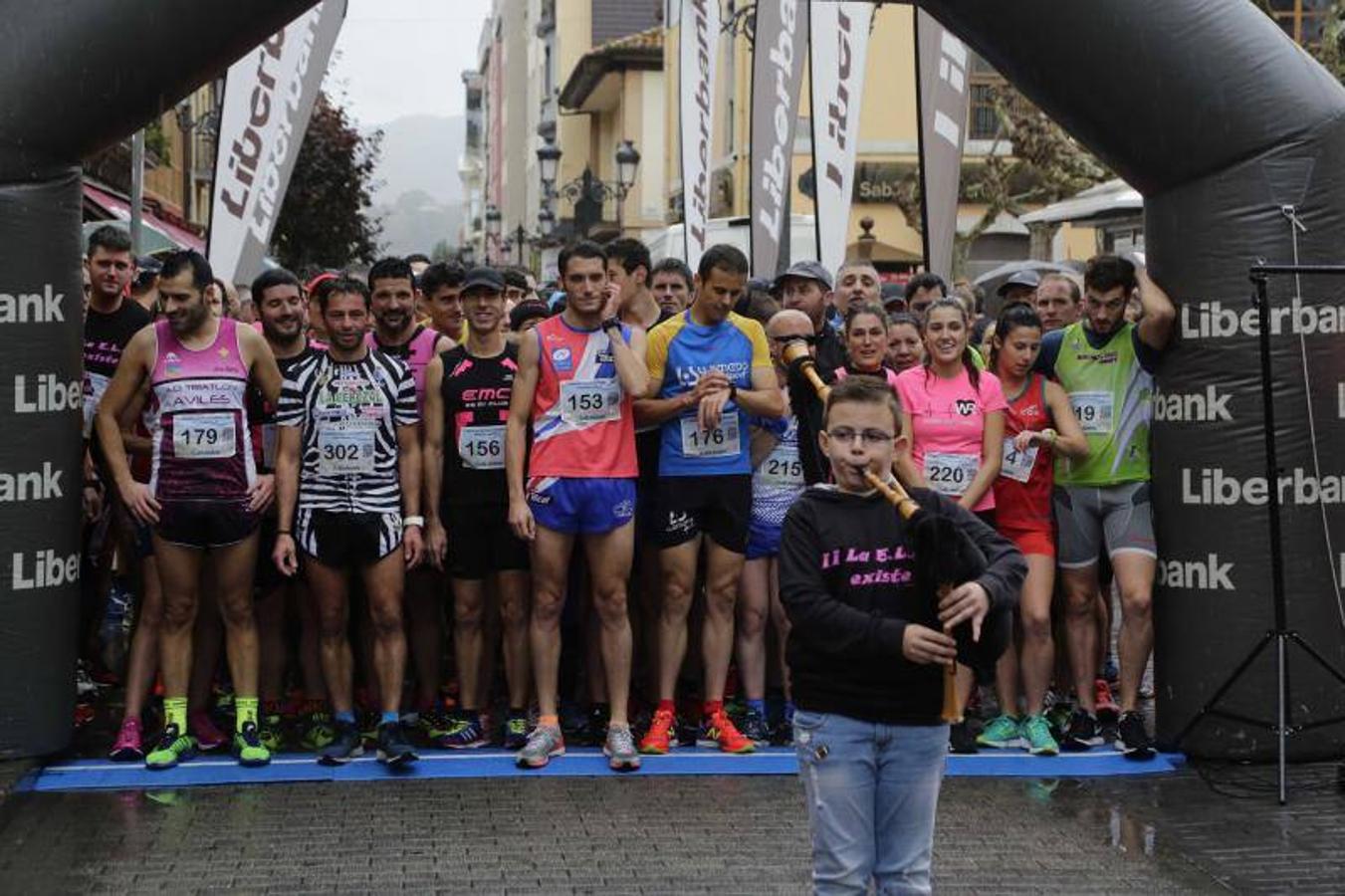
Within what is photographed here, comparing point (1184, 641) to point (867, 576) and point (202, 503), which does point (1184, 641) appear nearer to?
point (867, 576)

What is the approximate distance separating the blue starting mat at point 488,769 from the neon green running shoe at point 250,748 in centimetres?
4

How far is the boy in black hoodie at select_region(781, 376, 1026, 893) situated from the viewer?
4.60 meters

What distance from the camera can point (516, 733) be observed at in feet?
26.3

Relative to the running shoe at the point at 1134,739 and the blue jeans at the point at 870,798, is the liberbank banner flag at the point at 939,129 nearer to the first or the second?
the running shoe at the point at 1134,739

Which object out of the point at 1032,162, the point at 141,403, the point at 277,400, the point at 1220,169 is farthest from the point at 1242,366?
the point at 1032,162

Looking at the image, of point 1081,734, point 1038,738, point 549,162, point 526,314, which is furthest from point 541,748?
point 549,162

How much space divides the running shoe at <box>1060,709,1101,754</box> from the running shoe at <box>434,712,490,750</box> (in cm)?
258

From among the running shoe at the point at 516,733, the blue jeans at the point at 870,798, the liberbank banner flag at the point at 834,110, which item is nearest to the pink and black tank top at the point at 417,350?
the running shoe at the point at 516,733

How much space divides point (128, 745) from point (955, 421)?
3799 mm

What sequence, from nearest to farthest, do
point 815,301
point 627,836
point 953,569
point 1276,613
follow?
1. point 953,569
2. point 627,836
3. point 1276,613
4. point 815,301

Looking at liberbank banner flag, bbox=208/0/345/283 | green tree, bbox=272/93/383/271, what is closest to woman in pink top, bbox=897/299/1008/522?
liberbank banner flag, bbox=208/0/345/283

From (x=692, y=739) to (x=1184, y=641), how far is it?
2.17 m

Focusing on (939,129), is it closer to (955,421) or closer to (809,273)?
(809,273)

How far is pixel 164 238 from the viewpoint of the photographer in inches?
790
